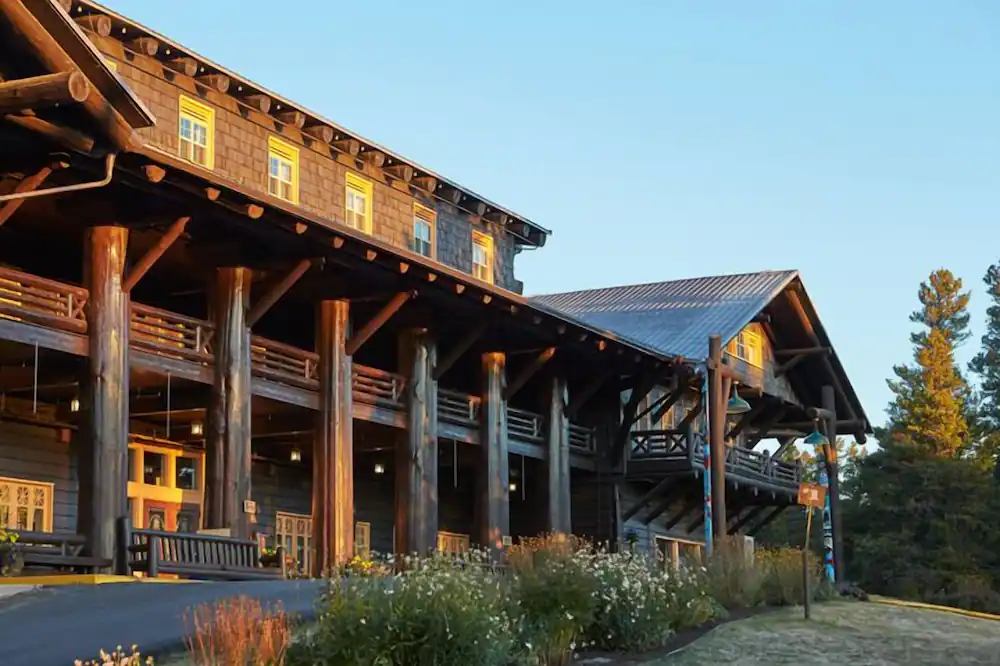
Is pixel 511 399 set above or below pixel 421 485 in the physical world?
above

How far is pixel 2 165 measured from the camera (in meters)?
17.5

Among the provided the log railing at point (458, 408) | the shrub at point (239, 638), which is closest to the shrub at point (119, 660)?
the shrub at point (239, 638)

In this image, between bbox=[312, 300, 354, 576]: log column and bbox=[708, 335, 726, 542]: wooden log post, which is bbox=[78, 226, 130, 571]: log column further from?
bbox=[708, 335, 726, 542]: wooden log post

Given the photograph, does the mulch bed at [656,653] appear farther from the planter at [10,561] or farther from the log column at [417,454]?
the log column at [417,454]

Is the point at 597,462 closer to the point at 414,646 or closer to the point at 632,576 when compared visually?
the point at 632,576

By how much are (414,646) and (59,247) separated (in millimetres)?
11968

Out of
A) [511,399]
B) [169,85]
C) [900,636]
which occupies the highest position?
[169,85]

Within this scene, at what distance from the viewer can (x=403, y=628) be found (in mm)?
11805

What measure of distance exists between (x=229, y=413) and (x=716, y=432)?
13.9 m

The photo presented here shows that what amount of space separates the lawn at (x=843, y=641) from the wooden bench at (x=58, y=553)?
24.1 feet

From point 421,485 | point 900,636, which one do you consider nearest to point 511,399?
point 421,485

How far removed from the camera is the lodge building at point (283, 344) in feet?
59.7

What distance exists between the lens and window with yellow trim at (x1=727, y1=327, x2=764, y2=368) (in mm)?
37094

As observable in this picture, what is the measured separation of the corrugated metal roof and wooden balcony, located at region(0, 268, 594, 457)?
22.6ft
